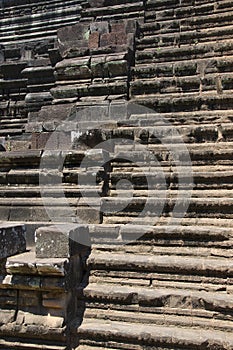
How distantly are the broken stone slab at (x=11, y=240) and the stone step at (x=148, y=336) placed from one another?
1.06m

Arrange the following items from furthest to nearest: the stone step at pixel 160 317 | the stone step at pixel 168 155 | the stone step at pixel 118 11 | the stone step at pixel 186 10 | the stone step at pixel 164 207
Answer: the stone step at pixel 118 11
the stone step at pixel 186 10
the stone step at pixel 168 155
the stone step at pixel 164 207
the stone step at pixel 160 317

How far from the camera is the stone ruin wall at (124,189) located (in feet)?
12.8

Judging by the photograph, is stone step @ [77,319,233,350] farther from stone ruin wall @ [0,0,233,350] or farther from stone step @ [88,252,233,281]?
stone step @ [88,252,233,281]

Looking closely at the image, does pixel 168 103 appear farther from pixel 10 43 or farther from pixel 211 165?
pixel 10 43

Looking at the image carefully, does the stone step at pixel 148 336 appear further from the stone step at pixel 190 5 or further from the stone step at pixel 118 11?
the stone step at pixel 118 11

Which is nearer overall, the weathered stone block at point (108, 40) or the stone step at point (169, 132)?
the stone step at point (169, 132)

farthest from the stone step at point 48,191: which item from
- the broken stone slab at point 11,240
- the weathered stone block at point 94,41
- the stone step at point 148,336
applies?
the weathered stone block at point 94,41

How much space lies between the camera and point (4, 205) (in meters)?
5.49

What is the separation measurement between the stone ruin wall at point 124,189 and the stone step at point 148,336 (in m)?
0.01

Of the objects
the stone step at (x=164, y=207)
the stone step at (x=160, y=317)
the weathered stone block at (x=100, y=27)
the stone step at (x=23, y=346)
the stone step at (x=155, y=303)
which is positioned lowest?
the stone step at (x=23, y=346)

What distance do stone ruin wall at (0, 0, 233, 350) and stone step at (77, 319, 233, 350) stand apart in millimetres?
10

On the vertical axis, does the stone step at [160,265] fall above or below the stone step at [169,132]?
below

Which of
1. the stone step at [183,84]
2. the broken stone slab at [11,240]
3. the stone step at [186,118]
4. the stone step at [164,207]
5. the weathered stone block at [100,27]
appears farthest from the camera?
the weathered stone block at [100,27]

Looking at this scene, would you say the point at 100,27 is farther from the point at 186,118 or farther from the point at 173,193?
the point at 173,193
